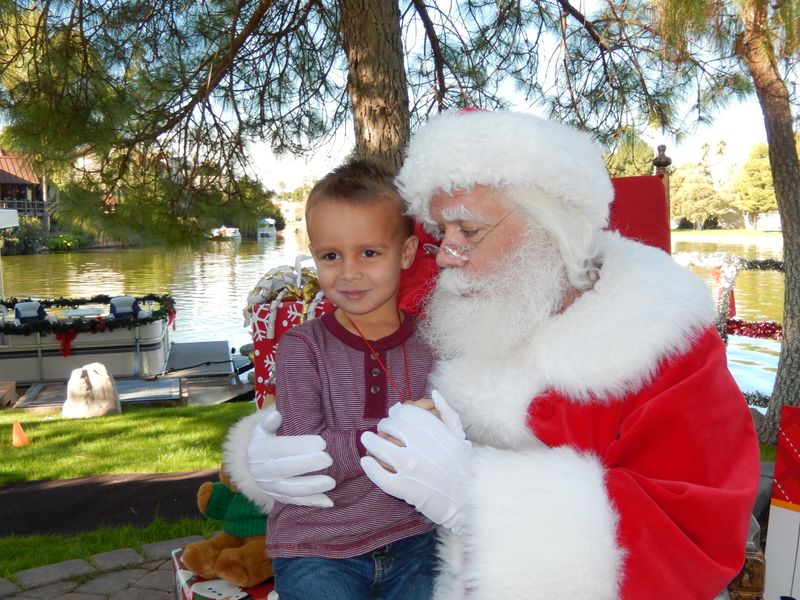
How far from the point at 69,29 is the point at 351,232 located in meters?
3.68

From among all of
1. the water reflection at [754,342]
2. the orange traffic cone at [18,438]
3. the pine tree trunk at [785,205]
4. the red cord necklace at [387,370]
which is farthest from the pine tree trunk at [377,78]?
the orange traffic cone at [18,438]

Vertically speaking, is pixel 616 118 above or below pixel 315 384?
above

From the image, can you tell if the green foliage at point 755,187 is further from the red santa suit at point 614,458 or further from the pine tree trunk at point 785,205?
the red santa suit at point 614,458

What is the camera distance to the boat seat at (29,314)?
1155cm

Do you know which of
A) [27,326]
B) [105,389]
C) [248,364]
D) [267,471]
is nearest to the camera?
[267,471]

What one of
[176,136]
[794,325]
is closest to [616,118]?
[794,325]

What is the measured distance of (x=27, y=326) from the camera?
11156 mm

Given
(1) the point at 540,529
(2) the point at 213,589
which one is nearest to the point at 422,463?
(1) the point at 540,529

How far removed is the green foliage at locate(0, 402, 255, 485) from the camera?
17.2ft

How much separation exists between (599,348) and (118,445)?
216 inches

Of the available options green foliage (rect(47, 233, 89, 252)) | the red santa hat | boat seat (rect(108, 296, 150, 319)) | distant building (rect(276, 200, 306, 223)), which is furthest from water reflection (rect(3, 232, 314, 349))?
the red santa hat

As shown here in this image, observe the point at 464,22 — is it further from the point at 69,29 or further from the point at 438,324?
the point at 438,324

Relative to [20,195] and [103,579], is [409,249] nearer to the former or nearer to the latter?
[103,579]

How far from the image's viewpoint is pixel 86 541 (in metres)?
3.75
